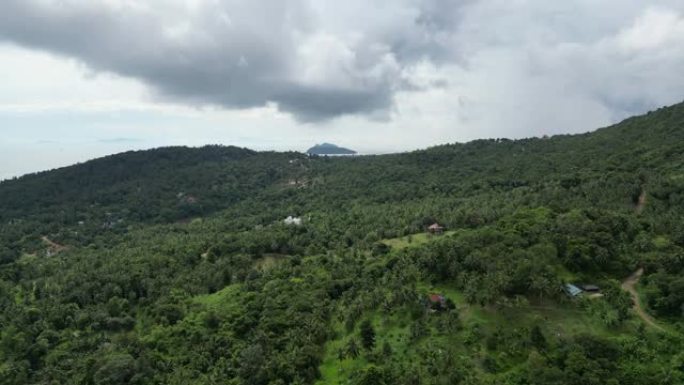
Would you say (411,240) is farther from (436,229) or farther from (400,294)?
(400,294)

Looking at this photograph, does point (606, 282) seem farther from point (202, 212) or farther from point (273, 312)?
point (202, 212)

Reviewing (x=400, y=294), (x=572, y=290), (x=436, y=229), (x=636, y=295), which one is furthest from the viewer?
(x=436, y=229)

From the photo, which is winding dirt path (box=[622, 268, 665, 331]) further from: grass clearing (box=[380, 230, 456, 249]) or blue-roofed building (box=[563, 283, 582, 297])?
grass clearing (box=[380, 230, 456, 249])

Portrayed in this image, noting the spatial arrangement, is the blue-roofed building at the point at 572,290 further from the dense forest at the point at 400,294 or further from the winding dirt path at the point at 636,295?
the winding dirt path at the point at 636,295

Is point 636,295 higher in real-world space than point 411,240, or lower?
lower

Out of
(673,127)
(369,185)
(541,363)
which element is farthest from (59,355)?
(673,127)

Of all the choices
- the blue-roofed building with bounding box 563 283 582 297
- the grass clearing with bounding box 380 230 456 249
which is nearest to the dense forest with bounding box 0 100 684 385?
the blue-roofed building with bounding box 563 283 582 297

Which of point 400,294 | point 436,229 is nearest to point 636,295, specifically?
point 400,294
